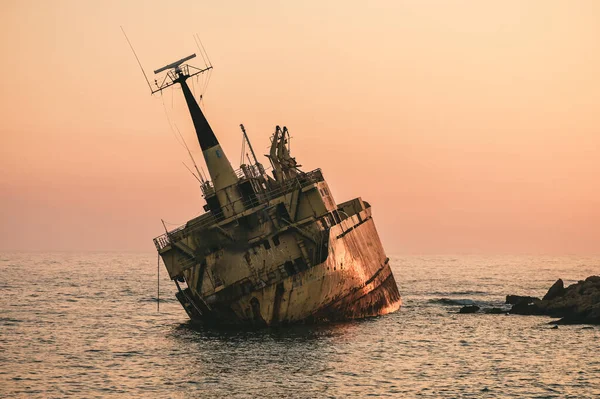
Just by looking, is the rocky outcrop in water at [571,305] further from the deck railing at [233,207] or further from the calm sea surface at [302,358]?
the deck railing at [233,207]

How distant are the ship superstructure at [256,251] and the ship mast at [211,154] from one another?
47 mm

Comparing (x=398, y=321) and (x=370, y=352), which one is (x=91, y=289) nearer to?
(x=398, y=321)

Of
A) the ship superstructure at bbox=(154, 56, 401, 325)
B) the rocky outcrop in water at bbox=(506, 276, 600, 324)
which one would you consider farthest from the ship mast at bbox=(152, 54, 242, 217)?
the rocky outcrop in water at bbox=(506, 276, 600, 324)

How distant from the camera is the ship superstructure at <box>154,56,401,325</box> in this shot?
3400 cm

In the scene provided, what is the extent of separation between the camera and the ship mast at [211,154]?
37.7 meters

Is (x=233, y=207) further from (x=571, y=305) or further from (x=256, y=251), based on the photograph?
(x=571, y=305)

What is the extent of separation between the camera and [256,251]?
34.6 metres

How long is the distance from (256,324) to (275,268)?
249 cm

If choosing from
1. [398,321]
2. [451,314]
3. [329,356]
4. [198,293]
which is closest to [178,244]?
[198,293]

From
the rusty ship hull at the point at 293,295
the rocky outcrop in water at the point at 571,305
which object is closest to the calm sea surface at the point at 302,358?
the rusty ship hull at the point at 293,295

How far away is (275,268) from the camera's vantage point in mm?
34312

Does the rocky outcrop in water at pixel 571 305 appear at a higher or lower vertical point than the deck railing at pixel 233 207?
lower

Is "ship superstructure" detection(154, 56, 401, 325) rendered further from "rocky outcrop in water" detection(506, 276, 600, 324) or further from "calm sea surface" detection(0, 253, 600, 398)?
"rocky outcrop in water" detection(506, 276, 600, 324)

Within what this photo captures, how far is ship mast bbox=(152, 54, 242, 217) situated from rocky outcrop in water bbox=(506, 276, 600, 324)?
19.3 meters
